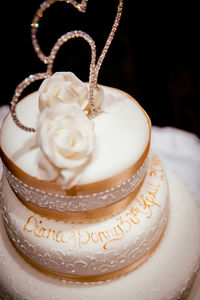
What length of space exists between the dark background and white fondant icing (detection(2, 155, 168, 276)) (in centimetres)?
171

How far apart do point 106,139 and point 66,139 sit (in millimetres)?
185

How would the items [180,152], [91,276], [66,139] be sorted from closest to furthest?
[66,139] < [91,276] < [180,152]

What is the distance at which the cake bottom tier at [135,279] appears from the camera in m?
1.12

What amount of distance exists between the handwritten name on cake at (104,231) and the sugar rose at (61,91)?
0.41 m

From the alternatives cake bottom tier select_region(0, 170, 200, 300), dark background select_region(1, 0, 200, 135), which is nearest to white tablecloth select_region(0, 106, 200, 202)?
dark background select_region(1, 0, 200, 135)

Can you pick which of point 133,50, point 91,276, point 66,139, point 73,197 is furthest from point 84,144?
point 133,50

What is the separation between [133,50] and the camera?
315 centimetres

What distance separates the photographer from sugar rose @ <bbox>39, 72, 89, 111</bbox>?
3.07 ft

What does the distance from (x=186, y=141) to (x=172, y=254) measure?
1.16 meters

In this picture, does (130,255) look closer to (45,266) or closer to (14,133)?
(45,266)

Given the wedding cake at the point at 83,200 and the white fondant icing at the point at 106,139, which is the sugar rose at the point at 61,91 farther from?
the white fondant icing at the point at 106,139

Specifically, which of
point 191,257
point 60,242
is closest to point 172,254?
point 191,257

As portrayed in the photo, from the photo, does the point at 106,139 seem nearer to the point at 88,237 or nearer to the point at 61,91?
the point at 61,91

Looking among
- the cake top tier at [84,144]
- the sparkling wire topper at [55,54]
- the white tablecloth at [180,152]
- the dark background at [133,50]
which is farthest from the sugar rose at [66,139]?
the dark background at [133,50]
